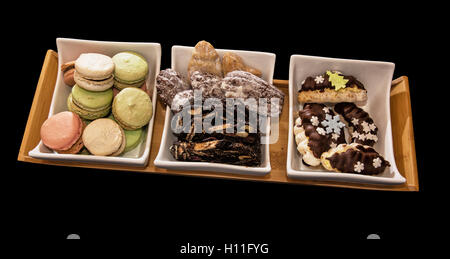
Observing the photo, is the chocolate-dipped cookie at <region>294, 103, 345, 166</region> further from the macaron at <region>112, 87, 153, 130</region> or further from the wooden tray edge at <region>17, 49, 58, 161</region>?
the wooden tray edge at <region>17, 49, 58, 161</region>

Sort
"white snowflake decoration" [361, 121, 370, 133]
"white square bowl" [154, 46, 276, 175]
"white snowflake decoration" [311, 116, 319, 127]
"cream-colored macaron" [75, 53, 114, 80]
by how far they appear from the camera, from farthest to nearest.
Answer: "white snowflake decoration" [361, 121, 370, 133] < "white snowflake decoration" [311, 116, 319, 127] < "cream-colored macaron" [75, 53, 114, 80] < "white square bowl" [154, 46, 276, 175]

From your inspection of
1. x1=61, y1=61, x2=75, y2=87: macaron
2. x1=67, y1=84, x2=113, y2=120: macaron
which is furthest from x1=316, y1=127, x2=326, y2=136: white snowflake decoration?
x1=61, y1=61, x2=75, y2=87: macaron

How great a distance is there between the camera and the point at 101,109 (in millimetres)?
3467

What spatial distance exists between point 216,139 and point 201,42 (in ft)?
2.82

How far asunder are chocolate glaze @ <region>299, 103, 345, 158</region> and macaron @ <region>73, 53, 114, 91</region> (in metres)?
1.62

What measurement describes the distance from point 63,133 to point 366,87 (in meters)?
2.60

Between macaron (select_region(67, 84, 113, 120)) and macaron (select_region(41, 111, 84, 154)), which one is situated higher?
macaron (select_region(67, 84, 113, 120))

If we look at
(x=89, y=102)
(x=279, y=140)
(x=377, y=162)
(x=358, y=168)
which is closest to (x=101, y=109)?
(x=89, y=102)

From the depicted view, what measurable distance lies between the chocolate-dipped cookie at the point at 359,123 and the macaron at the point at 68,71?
7.49 ft

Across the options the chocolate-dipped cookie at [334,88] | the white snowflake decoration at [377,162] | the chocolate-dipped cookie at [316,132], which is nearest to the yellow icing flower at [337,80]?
the chocolate-dipped cookie at [334,88]

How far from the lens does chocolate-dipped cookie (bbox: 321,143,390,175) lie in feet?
10.6

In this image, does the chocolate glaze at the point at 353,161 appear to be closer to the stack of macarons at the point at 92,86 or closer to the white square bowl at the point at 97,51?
the white square bowl at the point at 97,51

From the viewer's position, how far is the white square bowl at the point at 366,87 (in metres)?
3.46

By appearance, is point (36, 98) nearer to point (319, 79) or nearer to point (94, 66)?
point (94, 66)
